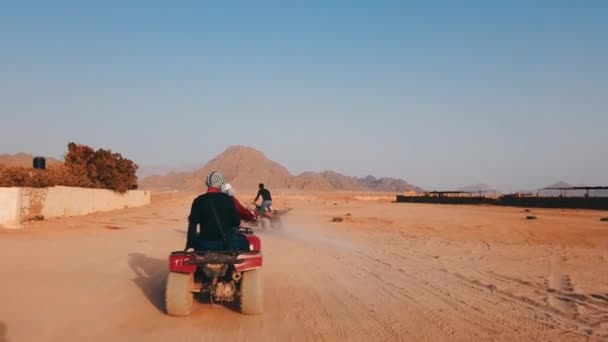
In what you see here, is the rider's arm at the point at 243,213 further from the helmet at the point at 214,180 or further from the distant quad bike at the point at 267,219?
the distant quad bike at the point at 267,219

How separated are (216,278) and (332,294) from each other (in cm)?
269

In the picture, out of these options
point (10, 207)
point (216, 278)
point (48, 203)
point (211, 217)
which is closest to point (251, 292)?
point (216, 278)

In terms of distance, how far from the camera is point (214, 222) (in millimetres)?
7793

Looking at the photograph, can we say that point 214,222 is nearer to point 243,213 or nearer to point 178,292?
point 243,213

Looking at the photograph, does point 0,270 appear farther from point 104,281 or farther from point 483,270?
point 483,270

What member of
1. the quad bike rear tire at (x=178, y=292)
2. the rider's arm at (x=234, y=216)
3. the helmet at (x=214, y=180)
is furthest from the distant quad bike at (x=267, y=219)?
the quad bike rear tire at (x=178, y=292)

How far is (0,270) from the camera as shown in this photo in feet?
37.6

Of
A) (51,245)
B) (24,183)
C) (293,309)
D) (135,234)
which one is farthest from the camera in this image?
(24,183)

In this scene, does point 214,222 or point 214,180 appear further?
point 214,180

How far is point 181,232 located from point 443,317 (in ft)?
54.1

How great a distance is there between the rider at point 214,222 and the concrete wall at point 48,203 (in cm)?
1853

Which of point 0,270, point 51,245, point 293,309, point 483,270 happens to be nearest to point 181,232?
point 51,245

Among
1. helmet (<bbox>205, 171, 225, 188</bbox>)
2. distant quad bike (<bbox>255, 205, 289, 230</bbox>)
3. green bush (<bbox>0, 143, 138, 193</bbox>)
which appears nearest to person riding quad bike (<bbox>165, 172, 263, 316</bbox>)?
helmet (<bbox>205, 171, 225, 188</bbox>)

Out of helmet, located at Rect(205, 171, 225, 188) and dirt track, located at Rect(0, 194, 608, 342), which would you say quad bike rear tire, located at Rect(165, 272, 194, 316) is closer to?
dirt track, located at Rect(0, 194, 608, 342)
